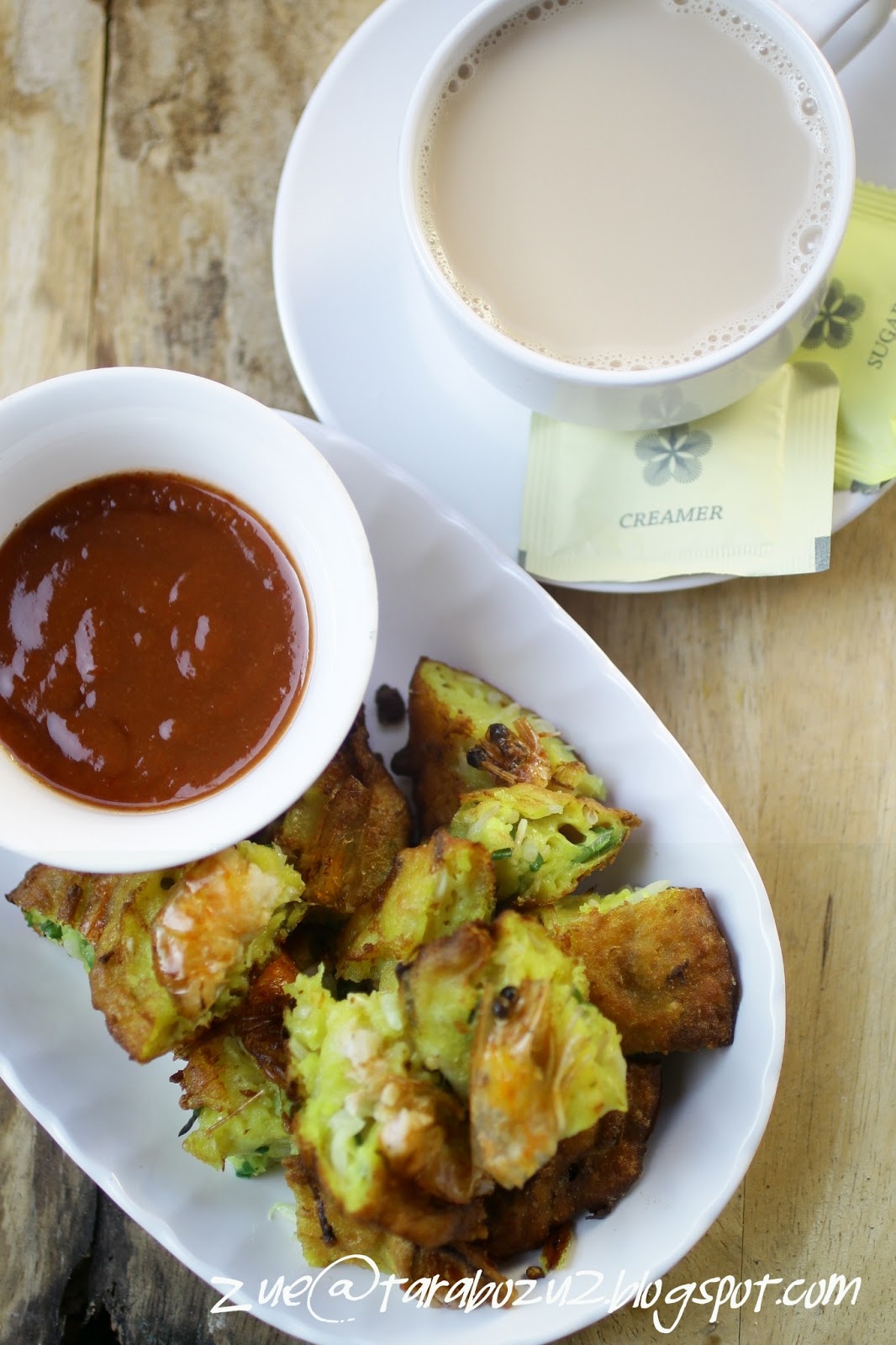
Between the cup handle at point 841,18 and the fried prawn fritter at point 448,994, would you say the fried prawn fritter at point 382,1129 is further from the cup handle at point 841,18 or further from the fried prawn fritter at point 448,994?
the cup handle at point 841,18

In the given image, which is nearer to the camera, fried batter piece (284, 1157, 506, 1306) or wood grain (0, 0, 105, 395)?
fried batter piece (284, 1157, 506, 1306)

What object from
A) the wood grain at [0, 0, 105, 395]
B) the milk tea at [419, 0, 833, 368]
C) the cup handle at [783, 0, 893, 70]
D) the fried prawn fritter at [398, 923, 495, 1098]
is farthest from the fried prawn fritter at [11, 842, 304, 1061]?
the cup handle at [783, 0, 893, 70]

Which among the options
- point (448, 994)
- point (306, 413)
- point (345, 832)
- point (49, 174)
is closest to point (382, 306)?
point (306, 413)

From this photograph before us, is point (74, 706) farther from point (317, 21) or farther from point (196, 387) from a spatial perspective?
point (317, 21)

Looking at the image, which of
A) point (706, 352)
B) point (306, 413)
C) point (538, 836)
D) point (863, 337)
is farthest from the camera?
point (306, 413)

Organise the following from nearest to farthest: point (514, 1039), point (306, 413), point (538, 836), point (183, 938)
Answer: point (514, 1039), point (183, 938), point (538, 836), point (306, 413)

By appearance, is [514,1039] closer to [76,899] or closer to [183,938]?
[183,938]

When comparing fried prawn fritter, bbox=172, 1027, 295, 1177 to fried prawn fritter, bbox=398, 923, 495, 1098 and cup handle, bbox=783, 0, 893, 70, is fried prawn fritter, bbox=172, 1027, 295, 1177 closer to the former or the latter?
fried prawn fritter, bbox=398, 923, 495, 1098
